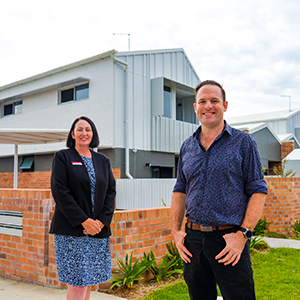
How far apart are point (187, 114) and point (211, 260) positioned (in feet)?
48.6

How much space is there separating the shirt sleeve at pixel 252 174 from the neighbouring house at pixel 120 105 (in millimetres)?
9734

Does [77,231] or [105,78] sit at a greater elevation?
[105,78]

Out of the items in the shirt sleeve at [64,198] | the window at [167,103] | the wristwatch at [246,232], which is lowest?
the wristwatch at [246,232]

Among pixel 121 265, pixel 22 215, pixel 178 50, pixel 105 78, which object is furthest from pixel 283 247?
pixel 178 50

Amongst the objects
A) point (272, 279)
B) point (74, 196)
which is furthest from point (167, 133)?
point (74, 196)

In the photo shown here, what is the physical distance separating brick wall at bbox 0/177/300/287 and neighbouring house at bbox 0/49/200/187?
6.84m

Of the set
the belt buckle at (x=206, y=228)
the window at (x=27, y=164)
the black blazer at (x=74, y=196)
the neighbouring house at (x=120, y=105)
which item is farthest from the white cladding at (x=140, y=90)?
the belt buckle at (x=206, y=228)

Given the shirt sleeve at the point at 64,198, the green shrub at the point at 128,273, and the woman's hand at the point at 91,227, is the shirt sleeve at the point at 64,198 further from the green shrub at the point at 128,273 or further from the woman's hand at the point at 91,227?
the green shrub at the point at 128,273

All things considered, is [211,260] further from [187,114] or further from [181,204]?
[187,114]

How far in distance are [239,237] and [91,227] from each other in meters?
1.36

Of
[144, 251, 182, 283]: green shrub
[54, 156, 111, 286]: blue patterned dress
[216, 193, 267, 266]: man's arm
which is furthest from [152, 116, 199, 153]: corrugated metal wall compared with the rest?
[216, 193, 267, 266]: man's arm

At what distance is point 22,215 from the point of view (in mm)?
4820

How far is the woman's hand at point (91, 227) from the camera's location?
282 cm

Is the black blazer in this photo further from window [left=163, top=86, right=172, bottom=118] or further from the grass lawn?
window [left=163, top=86, right=172, bottom=118]
